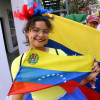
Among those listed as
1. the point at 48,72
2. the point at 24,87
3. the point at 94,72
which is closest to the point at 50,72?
the point at 48,72

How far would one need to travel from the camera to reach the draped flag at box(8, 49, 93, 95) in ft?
3.86

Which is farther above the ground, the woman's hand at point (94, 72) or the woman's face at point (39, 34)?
the woman's face at point (39, 34)

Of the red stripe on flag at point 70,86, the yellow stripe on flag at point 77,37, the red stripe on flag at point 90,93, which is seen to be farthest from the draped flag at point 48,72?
the yellow stripe on flag at point 77,37

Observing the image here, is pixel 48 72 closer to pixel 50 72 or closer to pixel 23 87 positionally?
pixel 50 72

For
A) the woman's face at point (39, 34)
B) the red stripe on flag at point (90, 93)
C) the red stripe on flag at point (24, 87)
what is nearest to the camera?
the red stripe on flag at point (24, 87)

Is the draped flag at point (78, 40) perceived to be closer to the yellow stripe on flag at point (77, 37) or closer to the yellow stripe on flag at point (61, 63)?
the yellow stripe on flag at point (77, 37)

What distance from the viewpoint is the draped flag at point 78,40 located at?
7.03ft

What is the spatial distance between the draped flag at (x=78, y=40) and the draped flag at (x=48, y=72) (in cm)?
82

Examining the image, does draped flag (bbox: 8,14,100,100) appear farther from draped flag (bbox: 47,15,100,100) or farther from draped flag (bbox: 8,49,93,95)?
draped flag (bbox: 47,15,100,100)

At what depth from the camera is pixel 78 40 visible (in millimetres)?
2299

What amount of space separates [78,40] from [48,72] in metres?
1.21

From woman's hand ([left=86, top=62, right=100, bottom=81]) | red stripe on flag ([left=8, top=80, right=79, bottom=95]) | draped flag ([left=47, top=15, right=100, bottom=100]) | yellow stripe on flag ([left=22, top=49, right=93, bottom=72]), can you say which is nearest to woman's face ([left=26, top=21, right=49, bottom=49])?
yellow stripe on flag ([left=22, top=49, right=93, bottom=72])

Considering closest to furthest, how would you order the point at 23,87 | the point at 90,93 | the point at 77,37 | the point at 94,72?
1. the point at 23,87
2. the point at 94,72
3. the point at 90,93
4. the point at 77,37

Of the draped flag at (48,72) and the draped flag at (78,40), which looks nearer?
the draped flag at (48,72)
